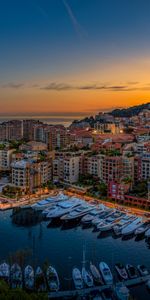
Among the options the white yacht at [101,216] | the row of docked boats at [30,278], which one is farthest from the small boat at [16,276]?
the white yacht at [101,216]

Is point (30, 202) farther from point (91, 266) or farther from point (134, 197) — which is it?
point (91, 266)

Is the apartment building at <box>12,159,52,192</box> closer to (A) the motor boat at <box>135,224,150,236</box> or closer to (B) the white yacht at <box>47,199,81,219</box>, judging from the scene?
(B) the white yacht at <box>47,199,81,219</box>

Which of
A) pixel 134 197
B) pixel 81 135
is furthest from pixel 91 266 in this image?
pixel 81 135

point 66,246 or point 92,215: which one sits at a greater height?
point 92,215

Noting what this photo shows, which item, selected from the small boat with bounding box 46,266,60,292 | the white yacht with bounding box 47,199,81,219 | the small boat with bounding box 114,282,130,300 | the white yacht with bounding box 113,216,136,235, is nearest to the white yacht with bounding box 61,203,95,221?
the white yacht with bounding box 47,199,81,219

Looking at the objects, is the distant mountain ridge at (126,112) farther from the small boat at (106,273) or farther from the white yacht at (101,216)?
the small boat at (106,273)

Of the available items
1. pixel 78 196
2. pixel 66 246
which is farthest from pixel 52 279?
pixel 78 196

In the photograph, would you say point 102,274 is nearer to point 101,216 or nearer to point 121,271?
point 121,271
